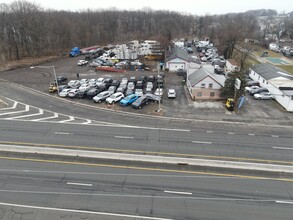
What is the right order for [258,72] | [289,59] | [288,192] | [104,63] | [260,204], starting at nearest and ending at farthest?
[260,204] → [288,192] → [258,72] → [104,63] → [289,59]

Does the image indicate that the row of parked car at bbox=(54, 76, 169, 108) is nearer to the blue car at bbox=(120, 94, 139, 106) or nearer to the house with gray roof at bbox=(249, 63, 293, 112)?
the blue car at bbox=(120, 94, 139, 106)

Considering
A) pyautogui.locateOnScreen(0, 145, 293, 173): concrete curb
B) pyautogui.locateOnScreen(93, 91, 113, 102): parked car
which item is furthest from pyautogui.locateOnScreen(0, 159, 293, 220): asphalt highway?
pyautogui.locateOnScreen(93, 91, 113, 102): parked car

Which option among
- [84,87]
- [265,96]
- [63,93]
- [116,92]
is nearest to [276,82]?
[265,96]

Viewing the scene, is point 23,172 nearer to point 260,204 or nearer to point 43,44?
point 260,204

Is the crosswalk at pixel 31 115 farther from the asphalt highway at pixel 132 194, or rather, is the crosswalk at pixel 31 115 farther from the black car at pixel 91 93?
the asphalt highway at pixel 132 194

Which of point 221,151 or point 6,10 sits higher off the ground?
point 6,10

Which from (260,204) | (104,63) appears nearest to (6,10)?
(104,63)

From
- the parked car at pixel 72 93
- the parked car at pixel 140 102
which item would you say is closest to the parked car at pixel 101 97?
the parked car at pixel 72 93
